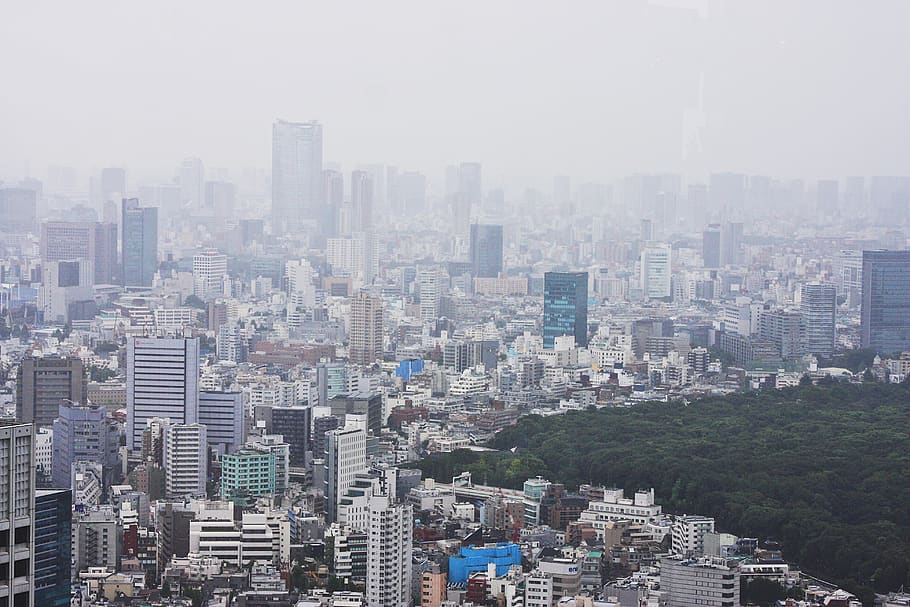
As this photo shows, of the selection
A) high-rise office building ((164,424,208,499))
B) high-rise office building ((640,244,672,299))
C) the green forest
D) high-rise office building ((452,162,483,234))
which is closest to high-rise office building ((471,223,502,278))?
high-rise office building ((452,162,483,234))

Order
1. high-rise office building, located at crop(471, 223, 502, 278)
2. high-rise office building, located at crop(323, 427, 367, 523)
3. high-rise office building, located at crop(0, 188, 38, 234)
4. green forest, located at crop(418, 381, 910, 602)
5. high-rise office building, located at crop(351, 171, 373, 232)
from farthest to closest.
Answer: high-rise office building, located at crop(471, 223, 502, 278) → high-rise office building, located at crop(351, 171, 373, 232) → high-rise office building, located at crop(0, 188, 38, 234) → high-rise office building, located at crop(323, 427, 367, 523) → green forest, located at crop(418, 381, 910, 602)

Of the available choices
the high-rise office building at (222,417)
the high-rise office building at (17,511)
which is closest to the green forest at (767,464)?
the high-rise office building at (222,417)

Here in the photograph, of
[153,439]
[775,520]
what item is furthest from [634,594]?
[153,439]

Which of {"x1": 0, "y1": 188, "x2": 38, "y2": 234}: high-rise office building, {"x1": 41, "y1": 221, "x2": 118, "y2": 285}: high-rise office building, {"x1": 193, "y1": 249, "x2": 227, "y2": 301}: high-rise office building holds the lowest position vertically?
{"x1": 193, "y1": 249, "x2": 227, "y2": 301}: high-rise office building

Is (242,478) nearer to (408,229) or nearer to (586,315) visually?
(586,315)

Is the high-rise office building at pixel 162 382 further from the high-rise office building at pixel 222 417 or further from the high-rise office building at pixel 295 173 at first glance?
the high-rise office building at pixel 295 173

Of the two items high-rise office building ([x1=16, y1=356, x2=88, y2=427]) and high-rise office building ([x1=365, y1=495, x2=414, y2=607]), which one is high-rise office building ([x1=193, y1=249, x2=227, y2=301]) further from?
high-rise office building ([x1=365, y1=495, x2=414, y2=607])

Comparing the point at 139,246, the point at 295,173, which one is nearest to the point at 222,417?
the point at 295,173
